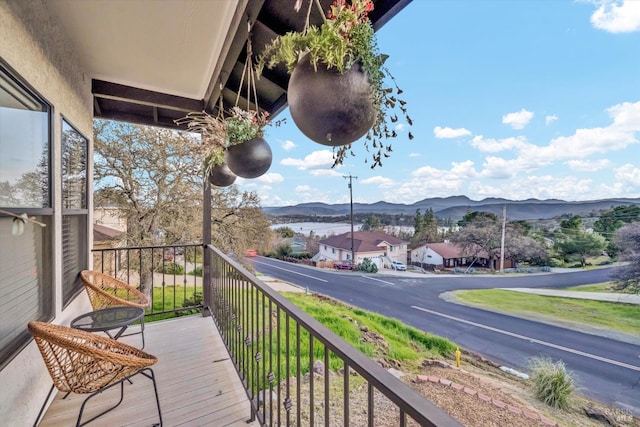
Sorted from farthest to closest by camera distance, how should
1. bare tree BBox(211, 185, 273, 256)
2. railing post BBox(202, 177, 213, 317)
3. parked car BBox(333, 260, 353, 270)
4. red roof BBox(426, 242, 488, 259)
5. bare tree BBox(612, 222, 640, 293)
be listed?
parked car BBox(333, 260, 353, 270) → red roof BBox(426, 242, 488, 259) → bare tree BBox(211, 185, 273, 256) → bare tree BBox(612, 222, 640, 293) → railing post BBox(202, 177, 213, 317)

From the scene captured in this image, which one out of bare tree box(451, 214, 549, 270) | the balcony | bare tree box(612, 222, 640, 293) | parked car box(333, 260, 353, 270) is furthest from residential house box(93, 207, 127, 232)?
bare tree box(612, 222, 640, 293)

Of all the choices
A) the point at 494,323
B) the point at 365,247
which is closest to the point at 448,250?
the point at 494,323


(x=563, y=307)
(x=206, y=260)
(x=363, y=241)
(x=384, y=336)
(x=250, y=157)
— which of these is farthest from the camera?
(x=363, y=241)

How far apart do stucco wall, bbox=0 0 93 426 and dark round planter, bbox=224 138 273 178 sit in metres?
1.09

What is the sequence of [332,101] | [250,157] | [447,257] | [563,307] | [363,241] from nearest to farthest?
[332,101]
[250,157]
[563,307]
[363,241]
[447,257]

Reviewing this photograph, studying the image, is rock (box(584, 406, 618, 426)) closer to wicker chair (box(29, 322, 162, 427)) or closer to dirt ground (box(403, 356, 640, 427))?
dirt ground (box(403, 356, 640, 427))

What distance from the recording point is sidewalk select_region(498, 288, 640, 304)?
769 cm

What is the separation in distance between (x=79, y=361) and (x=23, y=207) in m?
0.89

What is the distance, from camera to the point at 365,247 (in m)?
12.1

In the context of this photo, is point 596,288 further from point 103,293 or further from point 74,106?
point 74,106

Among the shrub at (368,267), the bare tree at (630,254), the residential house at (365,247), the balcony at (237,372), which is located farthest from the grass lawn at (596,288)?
the balcony at (237,372)

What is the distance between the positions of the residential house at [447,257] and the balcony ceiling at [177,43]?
11415 mm

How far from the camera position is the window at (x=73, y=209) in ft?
7.36

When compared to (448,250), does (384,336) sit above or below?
below
